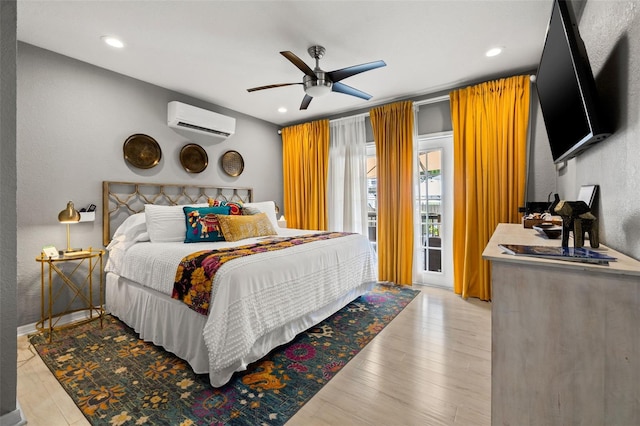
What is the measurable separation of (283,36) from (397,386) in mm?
2795

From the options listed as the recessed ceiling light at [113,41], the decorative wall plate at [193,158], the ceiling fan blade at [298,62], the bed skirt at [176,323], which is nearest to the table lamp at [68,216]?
the bed skirt at [176,323]

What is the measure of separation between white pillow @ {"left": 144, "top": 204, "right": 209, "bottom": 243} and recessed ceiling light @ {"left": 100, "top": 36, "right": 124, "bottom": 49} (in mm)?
1484

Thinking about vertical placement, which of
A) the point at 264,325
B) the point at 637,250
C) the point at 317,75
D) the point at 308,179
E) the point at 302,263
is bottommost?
the point at 264,325

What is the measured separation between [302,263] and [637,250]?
1.81 m

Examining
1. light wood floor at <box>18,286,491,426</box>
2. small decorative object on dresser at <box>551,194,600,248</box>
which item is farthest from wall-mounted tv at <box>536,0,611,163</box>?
light wood floor at <box>18,286,491,426</box>

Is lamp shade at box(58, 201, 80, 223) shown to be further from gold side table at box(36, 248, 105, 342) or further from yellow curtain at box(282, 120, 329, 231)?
yellow curtain at box(282, 120, 329, 231)

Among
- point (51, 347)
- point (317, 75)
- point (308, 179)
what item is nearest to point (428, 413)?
point (317, 75)

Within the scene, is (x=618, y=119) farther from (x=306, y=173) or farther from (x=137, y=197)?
(x=137, y=197)

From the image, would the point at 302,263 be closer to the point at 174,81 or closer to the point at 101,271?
the point at 101,271

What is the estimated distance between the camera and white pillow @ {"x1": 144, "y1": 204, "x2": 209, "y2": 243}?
2.69 metres

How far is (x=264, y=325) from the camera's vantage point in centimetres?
187

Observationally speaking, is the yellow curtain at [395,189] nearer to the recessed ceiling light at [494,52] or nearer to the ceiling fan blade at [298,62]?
the recessed ceiling light at [494,52]

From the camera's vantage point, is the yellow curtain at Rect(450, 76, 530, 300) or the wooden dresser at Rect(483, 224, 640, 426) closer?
the wooden dresser at Rect(483, 224, 640, 426)

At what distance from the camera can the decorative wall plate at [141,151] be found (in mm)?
3082
